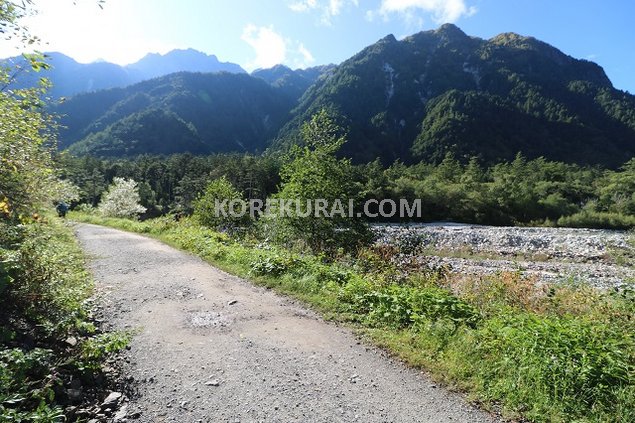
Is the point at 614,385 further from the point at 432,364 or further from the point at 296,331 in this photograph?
the point at 296,331

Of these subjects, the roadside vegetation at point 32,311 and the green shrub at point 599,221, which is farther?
the green shrub at point 599,221

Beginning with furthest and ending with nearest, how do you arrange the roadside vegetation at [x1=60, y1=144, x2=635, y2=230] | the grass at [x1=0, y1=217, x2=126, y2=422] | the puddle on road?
the roadside vegetation at [x1=60, y1=144, x2=635, y2=230]
the puddle on road
the grass at [x1=0, y1=217, x2=126, y2=422]

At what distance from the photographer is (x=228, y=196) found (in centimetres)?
2086

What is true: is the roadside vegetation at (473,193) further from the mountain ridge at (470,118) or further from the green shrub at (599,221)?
the mountain ridge at (470,118)

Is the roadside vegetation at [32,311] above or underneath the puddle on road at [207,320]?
above

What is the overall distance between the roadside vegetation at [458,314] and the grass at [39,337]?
4.27 metres

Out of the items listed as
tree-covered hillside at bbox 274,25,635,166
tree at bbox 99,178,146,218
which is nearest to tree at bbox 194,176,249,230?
tree at bbox 99,178,146,218

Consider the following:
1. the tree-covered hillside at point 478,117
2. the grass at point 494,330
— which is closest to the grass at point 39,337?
the grass at point 494,330

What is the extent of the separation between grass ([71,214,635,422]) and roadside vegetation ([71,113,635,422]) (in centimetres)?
2

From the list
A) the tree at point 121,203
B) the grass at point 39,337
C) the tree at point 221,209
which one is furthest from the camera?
the tree at point 121,203

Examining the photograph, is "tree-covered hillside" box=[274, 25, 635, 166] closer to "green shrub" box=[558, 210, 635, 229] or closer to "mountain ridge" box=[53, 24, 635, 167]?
"mountain ridge" box=[53, 24, 635, 167]

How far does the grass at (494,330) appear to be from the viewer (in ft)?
13.7

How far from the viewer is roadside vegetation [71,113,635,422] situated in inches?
167

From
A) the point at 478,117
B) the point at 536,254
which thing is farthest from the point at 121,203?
the point at 478,117
